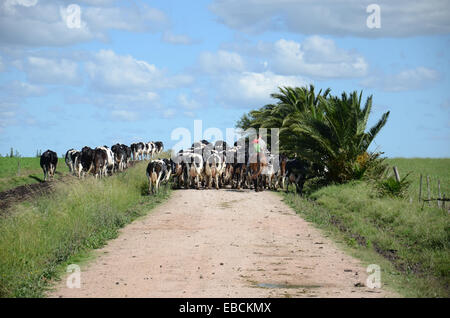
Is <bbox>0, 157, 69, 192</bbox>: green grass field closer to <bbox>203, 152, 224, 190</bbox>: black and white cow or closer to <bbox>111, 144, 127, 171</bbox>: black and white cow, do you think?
<bbox>111, 144, 127, 171</bbox>: black and white cow

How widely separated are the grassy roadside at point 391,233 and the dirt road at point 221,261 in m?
0.62

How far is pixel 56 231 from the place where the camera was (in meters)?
14.7

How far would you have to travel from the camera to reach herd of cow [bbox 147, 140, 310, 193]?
28.4 meters

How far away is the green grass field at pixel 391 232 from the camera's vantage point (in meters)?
11.5

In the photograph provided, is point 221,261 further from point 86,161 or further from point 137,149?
point 137,149

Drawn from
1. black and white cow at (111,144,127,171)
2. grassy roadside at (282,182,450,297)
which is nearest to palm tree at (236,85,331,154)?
black and white cow at (111,144,127,171)

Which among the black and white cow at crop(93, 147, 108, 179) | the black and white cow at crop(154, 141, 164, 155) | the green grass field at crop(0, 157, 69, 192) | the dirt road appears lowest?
the dirt road

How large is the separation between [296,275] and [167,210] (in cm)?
1010

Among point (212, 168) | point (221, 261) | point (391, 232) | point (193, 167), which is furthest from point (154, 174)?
point (221, 261)

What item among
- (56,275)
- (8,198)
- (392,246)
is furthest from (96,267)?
(8,198)

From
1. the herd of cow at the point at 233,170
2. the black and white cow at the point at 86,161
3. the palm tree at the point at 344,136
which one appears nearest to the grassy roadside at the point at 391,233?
the palm tree at the point at 344,136

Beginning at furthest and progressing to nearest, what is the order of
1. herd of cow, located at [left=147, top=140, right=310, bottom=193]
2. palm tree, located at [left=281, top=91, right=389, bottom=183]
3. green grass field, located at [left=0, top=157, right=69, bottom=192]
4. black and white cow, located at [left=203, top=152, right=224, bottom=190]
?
green grass field, located at [left=0, top=157, right=69, bottom=192] < black and white cow, located at [left=203, top=152, right=224, bottom=190] < herd of cow, located at [left=147, top=140, right=310, bottom=193] < palm tree, located at [left=281, top=91, right=389, bottom=183]

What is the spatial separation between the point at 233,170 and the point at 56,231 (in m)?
16.7

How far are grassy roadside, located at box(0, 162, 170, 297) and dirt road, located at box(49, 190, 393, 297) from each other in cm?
52
